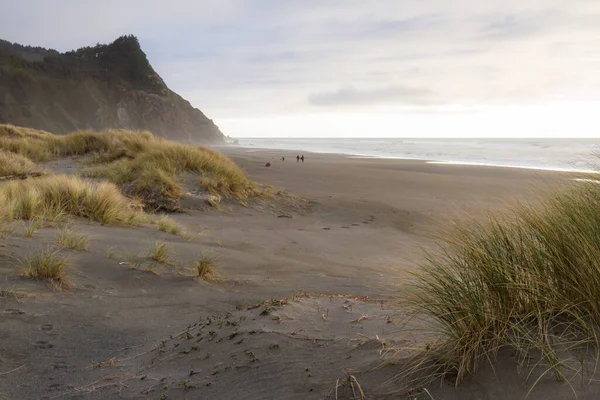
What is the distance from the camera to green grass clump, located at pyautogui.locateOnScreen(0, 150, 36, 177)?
11500mm

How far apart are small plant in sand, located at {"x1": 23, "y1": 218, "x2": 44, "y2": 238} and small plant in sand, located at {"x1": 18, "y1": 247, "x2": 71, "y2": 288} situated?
102cm

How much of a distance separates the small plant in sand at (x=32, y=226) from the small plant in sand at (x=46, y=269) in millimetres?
1016

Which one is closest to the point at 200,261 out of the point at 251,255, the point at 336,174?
Answer: the point at 251,255

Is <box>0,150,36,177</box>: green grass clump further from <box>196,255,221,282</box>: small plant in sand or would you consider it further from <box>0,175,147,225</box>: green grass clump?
<box>196,255,221,282</box>: small plant in sand

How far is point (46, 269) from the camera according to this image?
4.81 m

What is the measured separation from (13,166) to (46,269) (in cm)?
830

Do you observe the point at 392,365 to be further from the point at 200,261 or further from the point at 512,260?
the point at 200,261

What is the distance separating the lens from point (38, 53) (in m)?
80.9

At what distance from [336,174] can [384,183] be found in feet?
11.1

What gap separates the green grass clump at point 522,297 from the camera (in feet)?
7.50

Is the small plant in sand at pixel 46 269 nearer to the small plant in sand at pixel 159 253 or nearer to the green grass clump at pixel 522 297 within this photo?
the small plant in sand at pixel 159 253

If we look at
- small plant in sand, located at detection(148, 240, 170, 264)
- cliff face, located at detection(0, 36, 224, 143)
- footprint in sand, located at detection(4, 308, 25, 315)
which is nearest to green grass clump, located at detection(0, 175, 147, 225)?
small plant in sand, located at detection(148, 240, 170, 264)

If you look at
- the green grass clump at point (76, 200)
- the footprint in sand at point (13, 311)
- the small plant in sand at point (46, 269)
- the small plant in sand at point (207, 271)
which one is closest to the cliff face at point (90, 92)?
the green grass clump at point (76, 200)

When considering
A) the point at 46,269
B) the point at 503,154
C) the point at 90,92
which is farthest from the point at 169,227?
the point at 90,92
